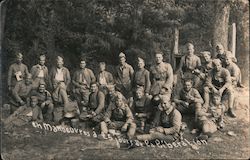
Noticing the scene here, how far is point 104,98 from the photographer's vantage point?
26.2 ft

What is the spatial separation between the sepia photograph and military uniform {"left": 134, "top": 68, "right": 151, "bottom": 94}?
15 millimetres

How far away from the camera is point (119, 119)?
794 centimetres

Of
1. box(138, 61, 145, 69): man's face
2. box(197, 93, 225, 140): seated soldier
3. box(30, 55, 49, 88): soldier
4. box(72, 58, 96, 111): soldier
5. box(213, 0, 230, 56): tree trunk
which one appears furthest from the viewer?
box(30, 55, 49, 88): soldier

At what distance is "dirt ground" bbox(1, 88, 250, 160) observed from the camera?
25.3ft

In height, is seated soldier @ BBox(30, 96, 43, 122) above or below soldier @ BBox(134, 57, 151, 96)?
below

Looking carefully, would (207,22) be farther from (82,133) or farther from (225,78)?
(82,133)

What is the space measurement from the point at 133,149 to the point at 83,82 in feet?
4.20

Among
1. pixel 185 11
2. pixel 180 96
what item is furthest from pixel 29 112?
pixel 185 11

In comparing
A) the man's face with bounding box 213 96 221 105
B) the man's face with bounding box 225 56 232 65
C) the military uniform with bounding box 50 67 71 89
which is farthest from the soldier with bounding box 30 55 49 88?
the man's face with bounding box 225 56 232 65

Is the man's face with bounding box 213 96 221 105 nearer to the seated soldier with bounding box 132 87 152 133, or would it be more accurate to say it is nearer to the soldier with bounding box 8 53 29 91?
the seated soldier with bounding box 132 87 152 133

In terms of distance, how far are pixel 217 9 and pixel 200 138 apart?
77.0 inches

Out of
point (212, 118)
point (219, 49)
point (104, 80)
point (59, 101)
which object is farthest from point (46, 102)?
point (219, 49)

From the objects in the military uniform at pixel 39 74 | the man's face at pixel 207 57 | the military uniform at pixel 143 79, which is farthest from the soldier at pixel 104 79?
the man's face at pixel 207 57

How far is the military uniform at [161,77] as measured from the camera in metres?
7.86
